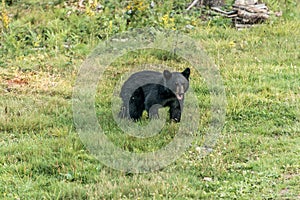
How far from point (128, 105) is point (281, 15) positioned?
6.29 m

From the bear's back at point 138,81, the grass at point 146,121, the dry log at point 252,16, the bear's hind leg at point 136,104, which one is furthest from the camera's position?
the dry log at point 252,16

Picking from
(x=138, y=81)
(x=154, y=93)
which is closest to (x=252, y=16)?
(x=138, y=81)

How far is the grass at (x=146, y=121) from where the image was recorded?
20.8 ft

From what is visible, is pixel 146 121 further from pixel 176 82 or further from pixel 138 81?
pixel 176 82

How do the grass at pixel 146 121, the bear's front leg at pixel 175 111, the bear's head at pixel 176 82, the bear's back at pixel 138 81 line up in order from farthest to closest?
the bear's back at pixel 138 81
the bear's front leg at pixel 175 111
the bear's head at pixel 176 82
the grass at pixel 146 121

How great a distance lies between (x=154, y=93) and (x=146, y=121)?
51 centimetres

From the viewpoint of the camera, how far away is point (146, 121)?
8.37m

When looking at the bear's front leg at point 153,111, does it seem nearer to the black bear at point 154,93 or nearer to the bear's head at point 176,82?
the black bear at point 154,93

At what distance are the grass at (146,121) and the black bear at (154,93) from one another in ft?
0.86

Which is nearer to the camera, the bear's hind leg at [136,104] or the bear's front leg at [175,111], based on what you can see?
the bear's front leg at [175,111]

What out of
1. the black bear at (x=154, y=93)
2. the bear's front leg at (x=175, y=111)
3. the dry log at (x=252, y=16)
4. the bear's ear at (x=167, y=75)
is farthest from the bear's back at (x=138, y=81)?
the dry log at (x=252, y=16)

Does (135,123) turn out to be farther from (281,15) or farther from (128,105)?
(281,15)

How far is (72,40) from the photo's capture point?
40.7 ft

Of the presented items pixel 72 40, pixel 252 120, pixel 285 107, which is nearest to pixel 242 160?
pixel 252 120
